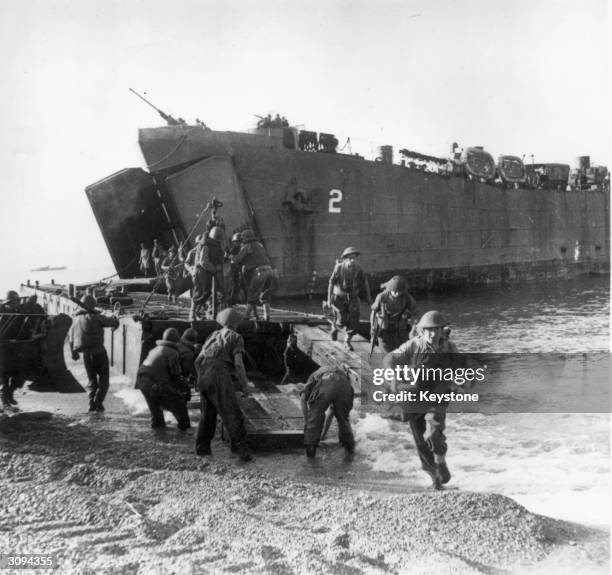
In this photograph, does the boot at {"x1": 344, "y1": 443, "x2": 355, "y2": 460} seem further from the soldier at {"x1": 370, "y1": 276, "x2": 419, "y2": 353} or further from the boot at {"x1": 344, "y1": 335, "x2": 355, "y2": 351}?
the boot at {"x1": 344, "y1": 335, "x2": 355, "y2": 351}

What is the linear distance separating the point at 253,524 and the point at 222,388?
197 cm

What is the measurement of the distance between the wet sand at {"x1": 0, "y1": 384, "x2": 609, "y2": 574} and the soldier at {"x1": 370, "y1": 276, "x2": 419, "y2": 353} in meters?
2.98

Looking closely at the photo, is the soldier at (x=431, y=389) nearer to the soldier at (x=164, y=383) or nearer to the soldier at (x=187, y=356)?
the soldier at (x=164, y=383)

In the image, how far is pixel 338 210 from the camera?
23922 millimetres

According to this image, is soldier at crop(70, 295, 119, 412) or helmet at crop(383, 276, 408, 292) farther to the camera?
helmet at crop(383, 276, 408, 292)

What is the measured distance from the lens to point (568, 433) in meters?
7.61

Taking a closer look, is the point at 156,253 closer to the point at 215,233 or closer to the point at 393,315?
the point at 215,233

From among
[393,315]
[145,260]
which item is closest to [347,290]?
A: [393,315]

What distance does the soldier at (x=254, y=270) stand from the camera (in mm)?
10742

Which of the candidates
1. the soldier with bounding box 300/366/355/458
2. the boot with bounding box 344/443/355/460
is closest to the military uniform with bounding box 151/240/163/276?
the soldier with bounding box 300/366/355/458

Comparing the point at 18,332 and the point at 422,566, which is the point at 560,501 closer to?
the point at 422,566

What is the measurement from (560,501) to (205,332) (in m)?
6.49

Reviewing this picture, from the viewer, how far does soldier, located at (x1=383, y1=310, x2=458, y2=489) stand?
518 centimetres

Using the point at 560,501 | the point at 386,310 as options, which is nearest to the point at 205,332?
the point at 386,310
